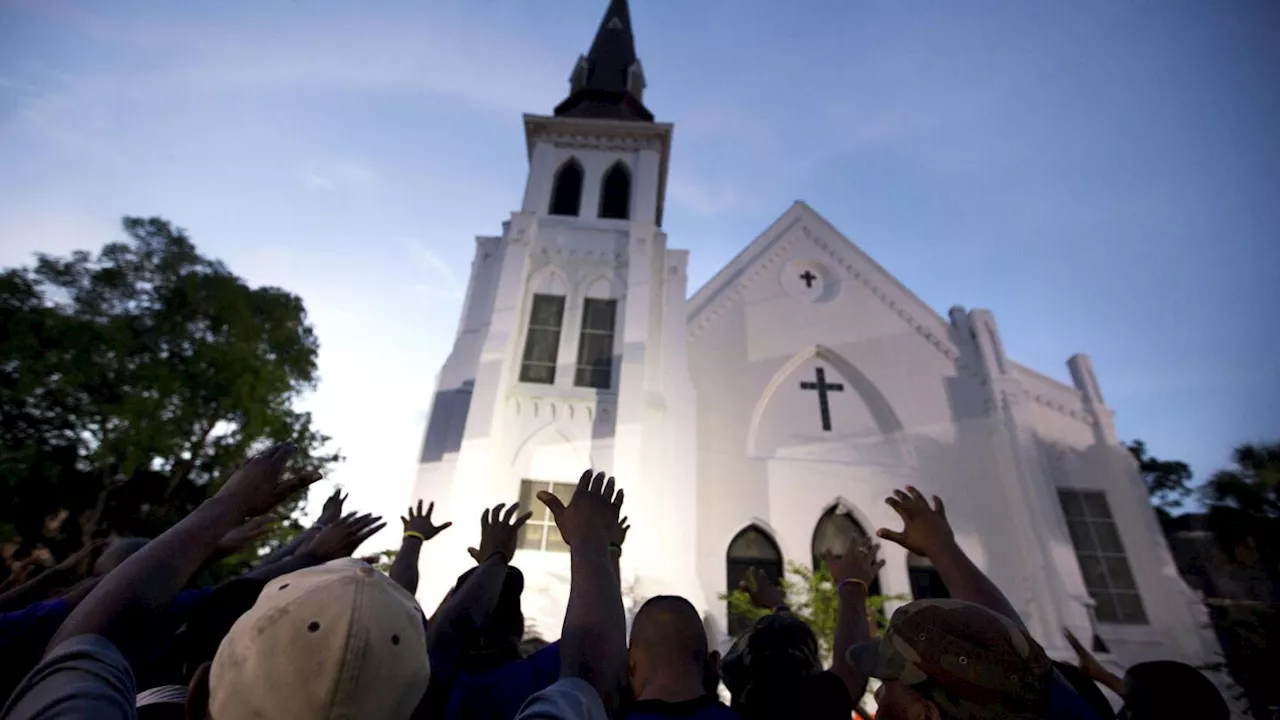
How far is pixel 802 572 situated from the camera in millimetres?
8758

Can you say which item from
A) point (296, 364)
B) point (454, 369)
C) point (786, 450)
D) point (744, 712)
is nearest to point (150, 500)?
point (296, 364)

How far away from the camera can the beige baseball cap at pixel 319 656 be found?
0.97m

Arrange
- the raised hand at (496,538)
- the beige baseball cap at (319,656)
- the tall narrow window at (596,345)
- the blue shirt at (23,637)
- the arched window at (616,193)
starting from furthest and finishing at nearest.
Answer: the arched window at (616,193)
the tall narrow window at (596,345)
the raised hand at (496,538)
the blue shirt at (23,637)
the beige baseball cap at (319,656)

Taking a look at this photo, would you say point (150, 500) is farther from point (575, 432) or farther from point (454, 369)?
point (575, 432)

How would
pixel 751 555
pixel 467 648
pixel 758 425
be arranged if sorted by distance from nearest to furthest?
pixel 467 648 → pixel 751 555 → pixel 758 425

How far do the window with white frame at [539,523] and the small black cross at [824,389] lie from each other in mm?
5514

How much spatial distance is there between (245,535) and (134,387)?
1356 centimetres

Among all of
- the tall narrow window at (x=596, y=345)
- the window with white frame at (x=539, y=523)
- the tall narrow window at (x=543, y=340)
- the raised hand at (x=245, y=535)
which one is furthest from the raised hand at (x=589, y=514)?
the tall narrow window at (x=543, y=340)

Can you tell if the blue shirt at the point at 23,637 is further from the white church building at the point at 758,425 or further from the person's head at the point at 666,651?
the white church building at the point at 758,425

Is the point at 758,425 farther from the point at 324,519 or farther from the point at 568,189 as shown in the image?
the point at 324,519

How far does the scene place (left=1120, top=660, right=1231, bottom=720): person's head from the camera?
210cm

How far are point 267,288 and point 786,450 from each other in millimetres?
13962

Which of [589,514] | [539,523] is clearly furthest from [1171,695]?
[539,523]

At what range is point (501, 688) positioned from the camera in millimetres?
1944
